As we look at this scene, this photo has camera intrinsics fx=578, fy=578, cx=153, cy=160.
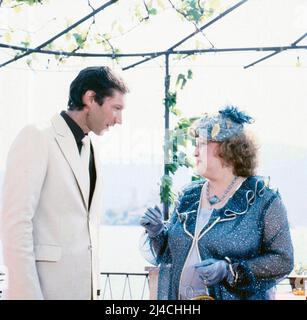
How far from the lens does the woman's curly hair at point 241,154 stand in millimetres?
1427

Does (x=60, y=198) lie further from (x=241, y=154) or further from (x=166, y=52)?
(x=166, y=52)

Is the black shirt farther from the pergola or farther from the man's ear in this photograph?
the pergola

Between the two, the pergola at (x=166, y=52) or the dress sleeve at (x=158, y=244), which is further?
the pergola at (x=166, y=52)

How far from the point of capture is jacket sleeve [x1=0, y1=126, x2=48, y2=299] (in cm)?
123

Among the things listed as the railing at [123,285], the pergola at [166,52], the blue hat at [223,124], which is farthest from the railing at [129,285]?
the blue hat at [223,124]

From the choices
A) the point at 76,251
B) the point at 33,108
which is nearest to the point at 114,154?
the point at 33,108

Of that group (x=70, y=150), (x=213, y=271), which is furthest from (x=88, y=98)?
(x=213, y=271)

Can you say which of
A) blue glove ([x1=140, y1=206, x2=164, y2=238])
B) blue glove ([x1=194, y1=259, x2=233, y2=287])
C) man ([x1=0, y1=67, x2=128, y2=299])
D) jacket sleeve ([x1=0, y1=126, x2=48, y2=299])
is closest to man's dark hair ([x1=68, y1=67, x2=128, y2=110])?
man ([x1=0, y1=67, x2=128, y2=299])

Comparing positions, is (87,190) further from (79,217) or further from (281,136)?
(281,136)

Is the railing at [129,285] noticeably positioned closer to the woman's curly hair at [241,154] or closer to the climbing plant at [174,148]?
the climbing plant at [174,148]

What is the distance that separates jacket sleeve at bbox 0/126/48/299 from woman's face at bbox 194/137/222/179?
1.30ft

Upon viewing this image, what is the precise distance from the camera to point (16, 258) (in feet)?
4.02

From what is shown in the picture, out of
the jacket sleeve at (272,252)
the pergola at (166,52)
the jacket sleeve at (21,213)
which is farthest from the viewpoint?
the pergola at (166,52)

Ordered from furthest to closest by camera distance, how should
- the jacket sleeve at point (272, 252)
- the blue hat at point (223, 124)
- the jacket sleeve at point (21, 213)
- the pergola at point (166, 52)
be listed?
the pergola at point (166, 52) < the blue hat at point (223, 124) < the jacket sleeve at point (272, 252) < the jacket sleeve at point (21, 213)
